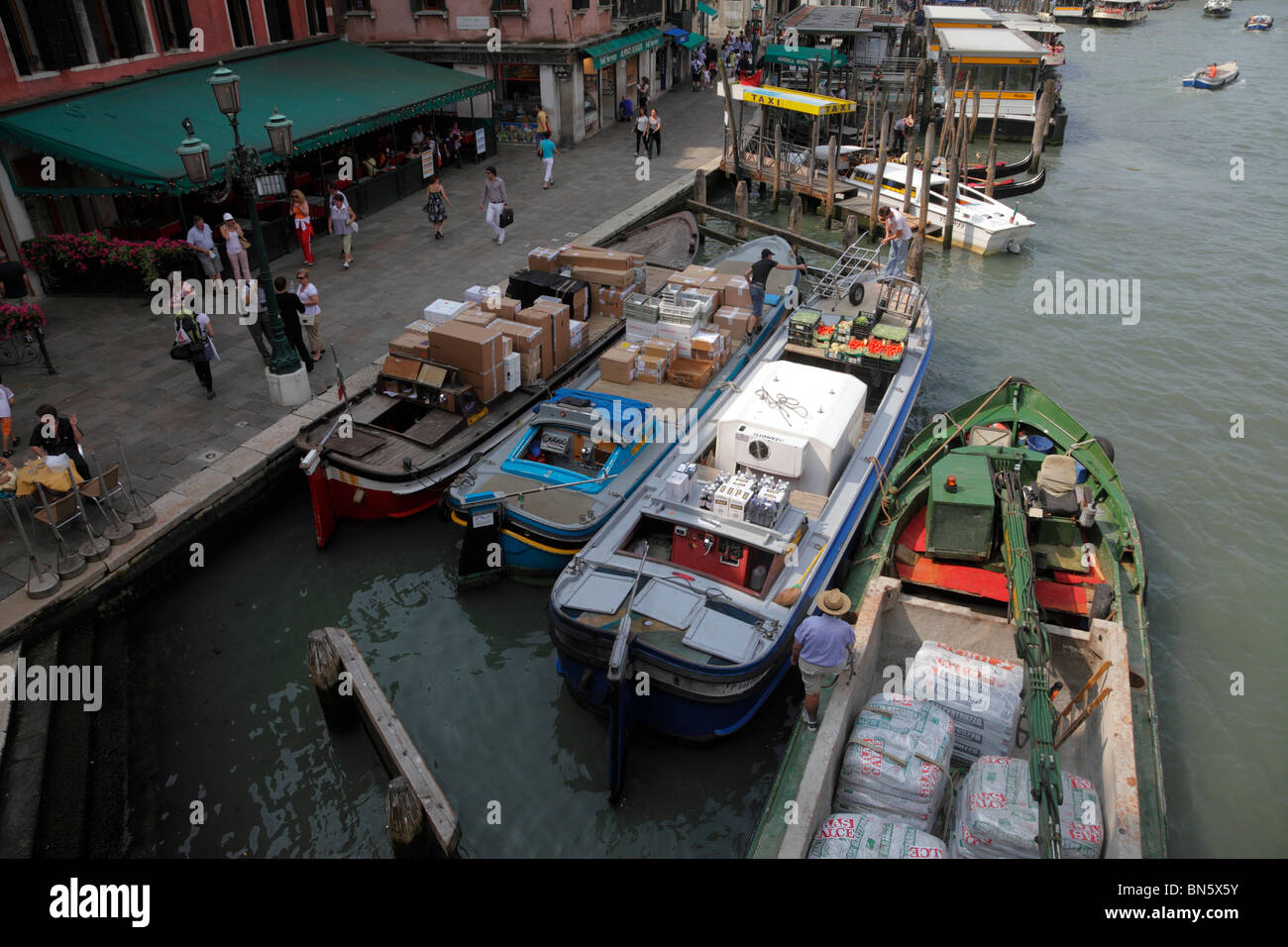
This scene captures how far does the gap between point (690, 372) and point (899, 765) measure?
7512 millimetres

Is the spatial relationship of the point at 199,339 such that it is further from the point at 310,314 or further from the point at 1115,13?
the point at 1115,13

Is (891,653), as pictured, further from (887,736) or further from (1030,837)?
(1030,837)

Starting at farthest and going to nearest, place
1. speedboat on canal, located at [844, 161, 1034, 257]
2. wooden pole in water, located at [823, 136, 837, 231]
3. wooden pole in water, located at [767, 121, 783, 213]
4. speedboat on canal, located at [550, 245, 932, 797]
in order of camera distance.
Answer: wooden pole in water, located at [767, 121, 783, 213], wooden pole in water, located at [823, 136, 837, 231], speedboat on canal, located at [844, 161, 1034, 257], speedboat on canal, located at [550, 245, 932, 797]

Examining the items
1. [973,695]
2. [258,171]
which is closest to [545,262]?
[258,171]

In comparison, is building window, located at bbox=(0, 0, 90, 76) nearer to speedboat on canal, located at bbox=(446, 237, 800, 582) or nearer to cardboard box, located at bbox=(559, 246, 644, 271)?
cardboard box, located at bbox=(559, 246, 644, 271)

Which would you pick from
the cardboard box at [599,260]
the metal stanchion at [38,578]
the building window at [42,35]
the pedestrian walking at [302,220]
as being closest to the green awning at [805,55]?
the cardboard box at [599,260]

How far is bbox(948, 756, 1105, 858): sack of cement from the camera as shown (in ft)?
22.3

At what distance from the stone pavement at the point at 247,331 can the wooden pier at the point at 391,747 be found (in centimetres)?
412

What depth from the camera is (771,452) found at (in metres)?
11.1

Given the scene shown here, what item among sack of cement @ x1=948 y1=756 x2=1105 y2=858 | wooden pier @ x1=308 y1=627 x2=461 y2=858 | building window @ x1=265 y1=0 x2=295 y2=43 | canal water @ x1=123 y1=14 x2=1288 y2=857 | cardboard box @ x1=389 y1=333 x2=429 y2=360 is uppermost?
building window @ x1=265 y1=0 x2=295 y2=43

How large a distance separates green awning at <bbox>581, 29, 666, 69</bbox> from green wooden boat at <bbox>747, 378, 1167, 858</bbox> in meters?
20.5

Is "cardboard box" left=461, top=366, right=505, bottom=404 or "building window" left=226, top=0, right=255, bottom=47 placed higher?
"building window" left=226, top=0, right=255, bottom=47

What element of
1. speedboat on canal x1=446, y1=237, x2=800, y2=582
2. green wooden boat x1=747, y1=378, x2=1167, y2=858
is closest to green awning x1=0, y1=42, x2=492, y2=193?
speedboat on canal x1=446, y1=237, x2=800, y2=582

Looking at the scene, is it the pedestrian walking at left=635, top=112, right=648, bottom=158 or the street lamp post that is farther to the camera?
the pedestrian walking at left=635, top=112, right=648, bottom=158
